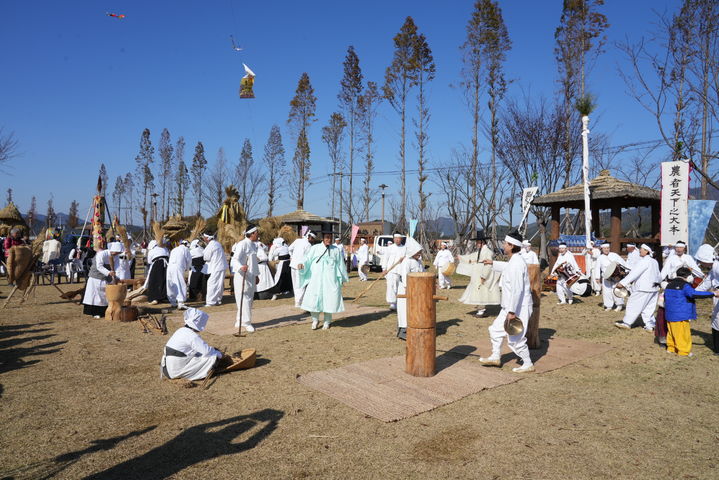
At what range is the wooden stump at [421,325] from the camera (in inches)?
211

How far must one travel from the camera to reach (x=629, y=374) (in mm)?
5820

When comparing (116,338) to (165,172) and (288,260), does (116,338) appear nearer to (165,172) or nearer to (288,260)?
(288,260)

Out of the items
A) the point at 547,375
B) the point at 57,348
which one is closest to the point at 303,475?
the point at 547,375

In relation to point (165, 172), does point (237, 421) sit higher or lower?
lower

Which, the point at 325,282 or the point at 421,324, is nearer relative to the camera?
the point at 421,324

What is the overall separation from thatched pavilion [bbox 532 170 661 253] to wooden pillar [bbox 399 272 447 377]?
11159mm

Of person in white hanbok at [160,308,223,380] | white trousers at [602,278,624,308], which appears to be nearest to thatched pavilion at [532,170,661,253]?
white trousers at [602,278,624,308]

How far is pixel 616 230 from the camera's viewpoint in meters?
14.3

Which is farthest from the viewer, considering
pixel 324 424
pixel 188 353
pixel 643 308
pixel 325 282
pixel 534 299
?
pixel 643 308

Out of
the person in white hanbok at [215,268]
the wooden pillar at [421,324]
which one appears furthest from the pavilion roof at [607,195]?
the wooden pillar at [421,324]

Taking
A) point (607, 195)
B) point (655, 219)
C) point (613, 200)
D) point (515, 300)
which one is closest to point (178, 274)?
point (515, 300)

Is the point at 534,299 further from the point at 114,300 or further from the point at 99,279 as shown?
the point at 99,279

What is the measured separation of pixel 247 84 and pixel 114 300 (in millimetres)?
6397

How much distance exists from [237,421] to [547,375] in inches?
149
